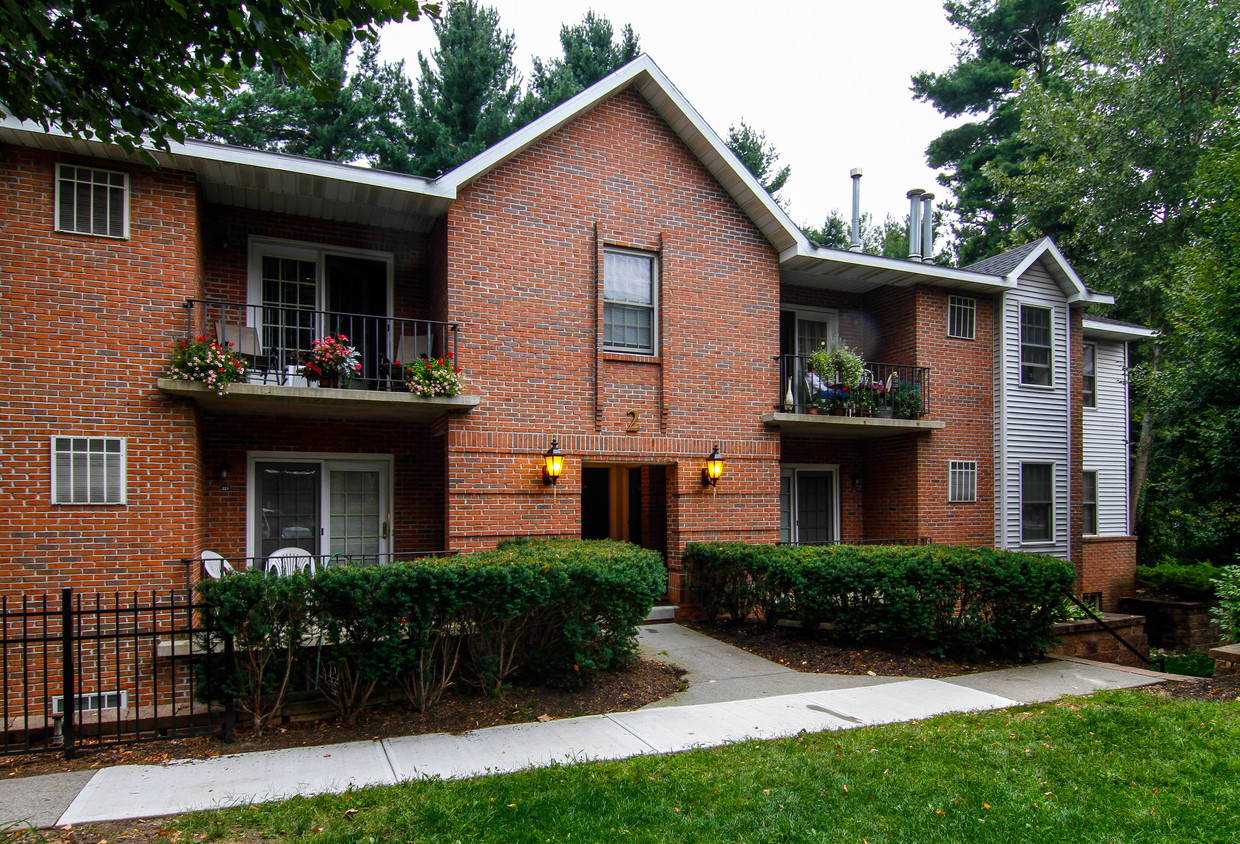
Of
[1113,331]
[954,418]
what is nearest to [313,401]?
[954,418]

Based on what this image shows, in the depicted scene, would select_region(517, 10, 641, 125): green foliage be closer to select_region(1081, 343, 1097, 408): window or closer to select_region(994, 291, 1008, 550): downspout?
select_region(994, 291, 1008, 550): downspout

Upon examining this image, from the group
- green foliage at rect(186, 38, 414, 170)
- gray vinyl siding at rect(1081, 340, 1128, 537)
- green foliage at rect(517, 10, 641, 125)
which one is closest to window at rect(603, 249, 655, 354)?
gray vinyl siding at rect(1081, 340, 1128, 537)

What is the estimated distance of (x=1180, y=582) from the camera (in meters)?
15.9

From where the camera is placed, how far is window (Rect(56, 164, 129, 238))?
810 centimetres

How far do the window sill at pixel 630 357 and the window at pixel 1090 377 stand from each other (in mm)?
11653

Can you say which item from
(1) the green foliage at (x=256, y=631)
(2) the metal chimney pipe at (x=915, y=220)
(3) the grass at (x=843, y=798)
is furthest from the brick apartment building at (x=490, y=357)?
(3) the grass at (x=843, y=798)

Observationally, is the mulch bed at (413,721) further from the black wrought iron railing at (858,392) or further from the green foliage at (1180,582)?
the green foliage at (1180,582)

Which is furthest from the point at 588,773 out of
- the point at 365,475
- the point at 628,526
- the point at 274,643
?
the point at 628,526

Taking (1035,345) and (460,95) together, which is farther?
(460,95)

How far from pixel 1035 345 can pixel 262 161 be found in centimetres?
1441

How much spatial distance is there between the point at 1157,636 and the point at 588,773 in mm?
15872

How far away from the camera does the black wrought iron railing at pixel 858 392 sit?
1263cm

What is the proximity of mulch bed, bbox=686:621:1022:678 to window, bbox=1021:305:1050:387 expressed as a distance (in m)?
7.93

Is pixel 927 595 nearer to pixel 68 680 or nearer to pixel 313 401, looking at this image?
pixel 313 401
